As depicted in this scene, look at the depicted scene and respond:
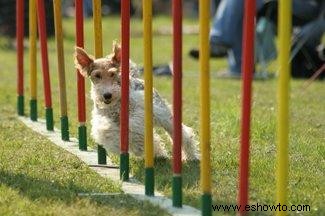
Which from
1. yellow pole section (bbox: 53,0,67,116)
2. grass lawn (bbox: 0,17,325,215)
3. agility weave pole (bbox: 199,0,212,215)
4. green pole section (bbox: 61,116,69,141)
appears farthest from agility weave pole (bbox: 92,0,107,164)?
agility weave pole (bbox: 199,0,212,215)

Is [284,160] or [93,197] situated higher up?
[284,160]

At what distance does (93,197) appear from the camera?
21.0 ft

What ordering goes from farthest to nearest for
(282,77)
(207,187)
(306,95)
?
(306,95) < (207,187) < (282,77)

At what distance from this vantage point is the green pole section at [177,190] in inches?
242

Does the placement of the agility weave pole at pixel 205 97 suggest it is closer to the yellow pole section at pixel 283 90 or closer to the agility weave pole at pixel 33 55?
the yellow pole section at pixel 283 90

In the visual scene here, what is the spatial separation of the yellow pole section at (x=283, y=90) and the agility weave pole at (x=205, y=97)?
535mm

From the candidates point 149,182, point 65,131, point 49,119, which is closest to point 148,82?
point 149,182

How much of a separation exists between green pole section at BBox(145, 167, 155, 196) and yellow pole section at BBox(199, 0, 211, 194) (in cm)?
85

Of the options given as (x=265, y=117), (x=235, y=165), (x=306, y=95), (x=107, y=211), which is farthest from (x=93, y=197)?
(x=306, y=95)

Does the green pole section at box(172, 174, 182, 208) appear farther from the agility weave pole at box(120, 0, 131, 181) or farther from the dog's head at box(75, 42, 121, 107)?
the dog's head at box(75, 42, 121, 107)

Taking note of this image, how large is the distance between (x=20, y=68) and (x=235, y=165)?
3974mm

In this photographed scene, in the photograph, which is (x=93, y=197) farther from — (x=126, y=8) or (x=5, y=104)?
(x=5, y=104)

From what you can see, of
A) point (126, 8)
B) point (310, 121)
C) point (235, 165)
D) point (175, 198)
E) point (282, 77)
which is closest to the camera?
point (282, 77)

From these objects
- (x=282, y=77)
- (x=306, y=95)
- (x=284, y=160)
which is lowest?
(x=306, y=95)
